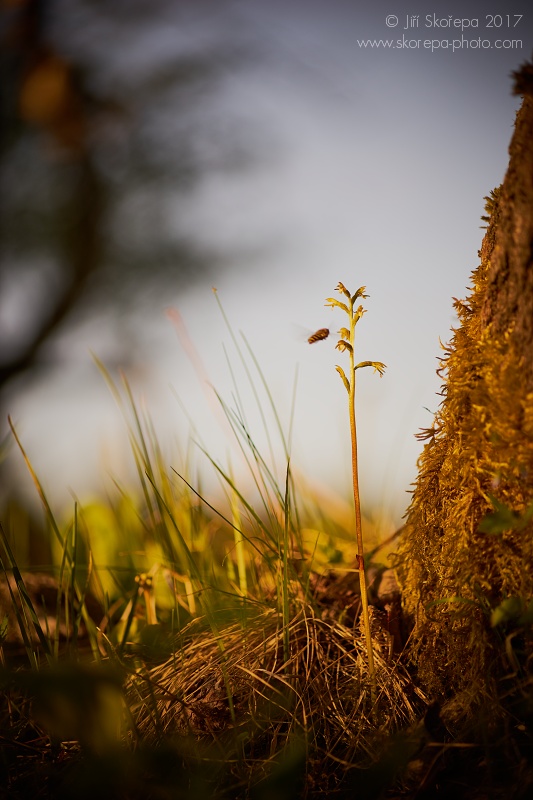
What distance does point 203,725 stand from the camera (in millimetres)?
944

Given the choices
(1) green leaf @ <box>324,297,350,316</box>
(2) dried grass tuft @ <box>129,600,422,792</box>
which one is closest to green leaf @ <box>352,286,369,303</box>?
(1) green leaf @ <box>324,297,350,316</box>

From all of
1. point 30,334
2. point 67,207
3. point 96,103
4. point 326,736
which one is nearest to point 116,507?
point 326,736

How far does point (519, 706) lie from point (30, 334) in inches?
208

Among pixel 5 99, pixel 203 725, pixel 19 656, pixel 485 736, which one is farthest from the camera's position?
pixel 5 99

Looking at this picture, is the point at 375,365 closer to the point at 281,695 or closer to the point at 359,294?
the point at 359,294

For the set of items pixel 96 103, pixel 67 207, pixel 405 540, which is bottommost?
pixel 405 540

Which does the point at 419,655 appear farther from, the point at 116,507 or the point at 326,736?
the point at 116,507

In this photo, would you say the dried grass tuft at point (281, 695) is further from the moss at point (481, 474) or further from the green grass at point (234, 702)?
the moss at point (481, 474)

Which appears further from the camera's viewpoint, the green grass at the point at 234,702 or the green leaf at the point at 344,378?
the green leaf at the point at 344,378

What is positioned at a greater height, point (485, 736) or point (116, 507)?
point (116, 507)

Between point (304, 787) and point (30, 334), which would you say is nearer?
point (304, 787)

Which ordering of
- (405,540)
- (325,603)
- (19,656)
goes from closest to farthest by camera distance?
(405,540), (325,603), (19,656)

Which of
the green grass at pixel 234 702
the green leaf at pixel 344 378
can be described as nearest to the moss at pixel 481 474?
the green grass at pixel 234 702

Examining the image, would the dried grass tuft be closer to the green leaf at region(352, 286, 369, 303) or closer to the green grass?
the green grass
